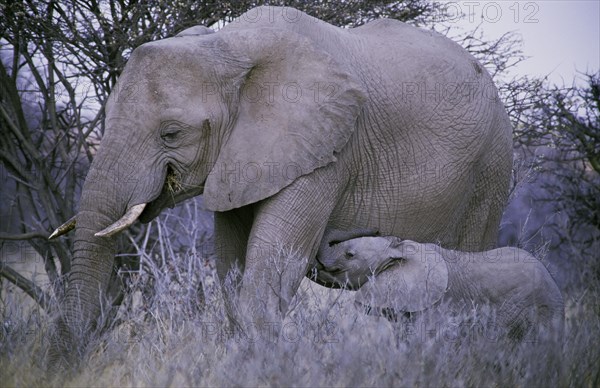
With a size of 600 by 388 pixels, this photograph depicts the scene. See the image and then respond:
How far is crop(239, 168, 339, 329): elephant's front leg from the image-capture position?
520 centimetres

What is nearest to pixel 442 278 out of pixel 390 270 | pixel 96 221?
pixel 390 270

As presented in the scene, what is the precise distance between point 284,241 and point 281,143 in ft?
1.86

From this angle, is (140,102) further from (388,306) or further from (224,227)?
→ (388,306)

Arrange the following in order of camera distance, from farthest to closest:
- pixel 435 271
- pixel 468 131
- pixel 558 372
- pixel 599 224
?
pixel 599 224 < pixel 468 131 < pixel 435 271 < pixel 558 372

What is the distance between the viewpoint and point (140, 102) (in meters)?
5.28

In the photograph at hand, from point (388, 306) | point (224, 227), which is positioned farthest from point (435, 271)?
point (224, 227)

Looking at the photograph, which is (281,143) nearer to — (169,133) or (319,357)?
(169,133)

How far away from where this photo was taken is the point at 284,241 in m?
5.38

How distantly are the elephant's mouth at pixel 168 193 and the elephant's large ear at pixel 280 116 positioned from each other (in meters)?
0.16

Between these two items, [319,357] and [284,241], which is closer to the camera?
[319,357]

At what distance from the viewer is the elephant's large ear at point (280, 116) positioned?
543 centimetres

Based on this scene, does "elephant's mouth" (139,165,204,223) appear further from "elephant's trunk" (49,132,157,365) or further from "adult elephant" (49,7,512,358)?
"elephant's trunk" (49,132,157,365)

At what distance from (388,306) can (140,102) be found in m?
1.81

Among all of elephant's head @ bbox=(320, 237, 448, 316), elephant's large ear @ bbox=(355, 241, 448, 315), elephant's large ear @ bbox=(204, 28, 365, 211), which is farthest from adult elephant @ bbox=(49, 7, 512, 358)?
elephant's large ear @ bbox=(355, 241, 448, 315)
